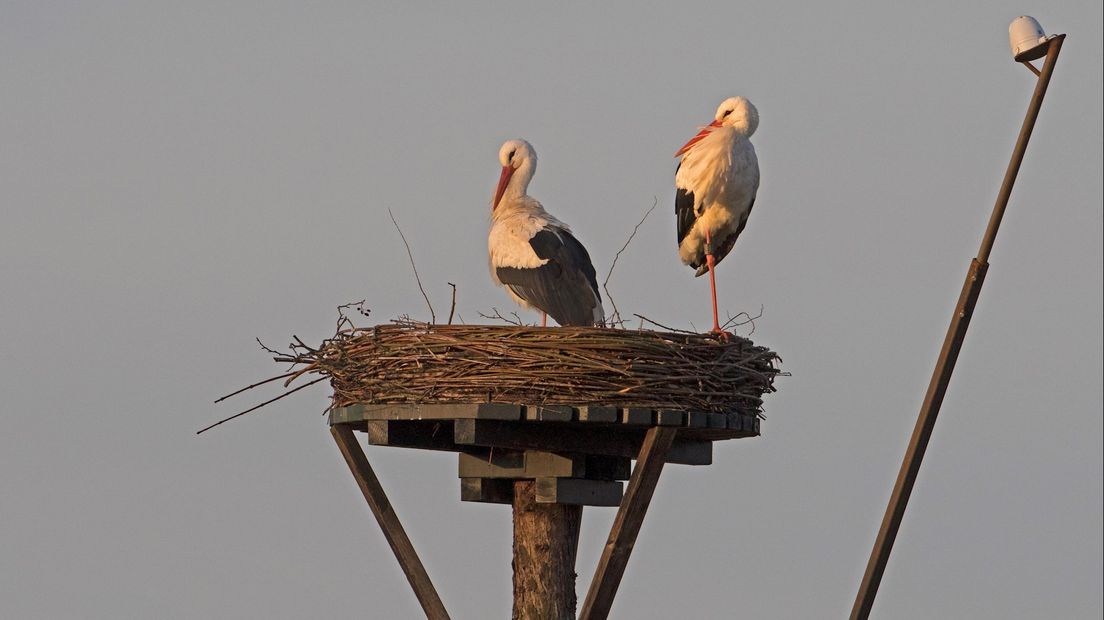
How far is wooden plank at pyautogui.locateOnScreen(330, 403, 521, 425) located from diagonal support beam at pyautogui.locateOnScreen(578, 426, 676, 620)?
61cm

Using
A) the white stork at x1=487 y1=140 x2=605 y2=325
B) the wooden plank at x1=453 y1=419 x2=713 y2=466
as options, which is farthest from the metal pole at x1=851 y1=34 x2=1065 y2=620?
the white stork at x1=487 y1=140 x2=605 y2=325

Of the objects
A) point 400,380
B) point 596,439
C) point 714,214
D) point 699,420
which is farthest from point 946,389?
point 714,214

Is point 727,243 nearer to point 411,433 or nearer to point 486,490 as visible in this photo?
point 486,490

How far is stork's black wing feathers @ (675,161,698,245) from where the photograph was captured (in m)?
10.5

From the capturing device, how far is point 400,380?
8086 mm

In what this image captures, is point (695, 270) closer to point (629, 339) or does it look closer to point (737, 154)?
point (737, 154)

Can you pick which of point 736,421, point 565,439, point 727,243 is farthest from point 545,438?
point 727,243

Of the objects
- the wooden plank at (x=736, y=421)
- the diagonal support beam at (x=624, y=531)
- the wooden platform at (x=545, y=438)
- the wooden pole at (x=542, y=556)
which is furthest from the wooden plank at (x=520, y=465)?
the wooden plank at (x=736, y=421)

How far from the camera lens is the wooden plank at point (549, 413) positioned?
Answer: 25.5 feet

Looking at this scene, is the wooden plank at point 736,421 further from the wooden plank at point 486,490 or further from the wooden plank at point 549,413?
the wooden plank at point 486,490

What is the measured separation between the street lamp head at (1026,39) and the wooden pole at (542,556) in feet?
9.01

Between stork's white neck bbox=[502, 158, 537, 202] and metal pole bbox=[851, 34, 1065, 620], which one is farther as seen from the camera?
stork's white neck bbox=[502, 158, 537, 202]

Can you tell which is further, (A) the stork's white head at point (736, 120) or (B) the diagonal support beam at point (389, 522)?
(A) the stork's white head at point (736, 120)

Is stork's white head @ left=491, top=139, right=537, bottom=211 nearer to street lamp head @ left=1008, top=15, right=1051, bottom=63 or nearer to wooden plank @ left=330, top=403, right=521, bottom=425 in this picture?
wooden plank @ left=330, top=403, right=521, bottom=425
